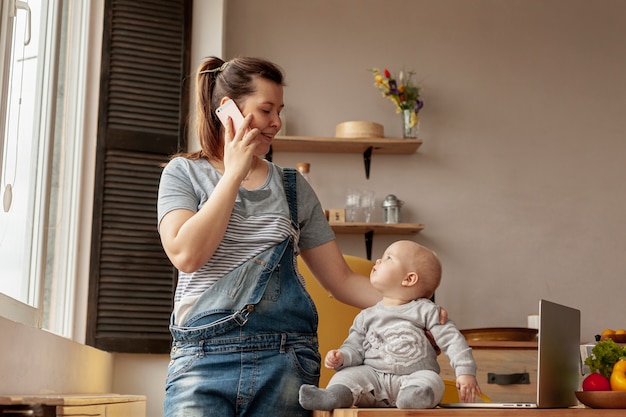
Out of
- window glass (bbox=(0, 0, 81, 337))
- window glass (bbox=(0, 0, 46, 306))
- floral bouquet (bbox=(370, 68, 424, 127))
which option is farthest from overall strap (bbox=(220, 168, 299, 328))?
floral bouquet (bbox=(370, 68, 424, 127))

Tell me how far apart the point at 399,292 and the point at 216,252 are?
368 millimetres

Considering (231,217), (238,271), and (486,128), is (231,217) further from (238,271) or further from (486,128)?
(486,128)

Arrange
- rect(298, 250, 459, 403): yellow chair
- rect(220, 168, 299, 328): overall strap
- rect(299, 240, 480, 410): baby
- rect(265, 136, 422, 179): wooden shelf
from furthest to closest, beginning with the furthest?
rect(265, 136, 422, 179): wooden shelf
rect(298, 250, 459, 403): yellow chair
rect(220, 168, 299, 328): overall strap
rect(299, 240, 480, 410): baby

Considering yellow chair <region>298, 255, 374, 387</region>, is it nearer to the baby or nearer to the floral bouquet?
the baby

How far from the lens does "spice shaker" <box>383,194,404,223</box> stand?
4324mm

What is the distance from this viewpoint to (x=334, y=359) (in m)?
1.43

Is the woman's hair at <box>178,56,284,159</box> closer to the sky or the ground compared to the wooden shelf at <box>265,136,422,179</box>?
closer to the ground

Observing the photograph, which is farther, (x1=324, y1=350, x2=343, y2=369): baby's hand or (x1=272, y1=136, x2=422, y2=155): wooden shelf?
(x1=272, y1=136, x2=422, y2=155): wooden shelf

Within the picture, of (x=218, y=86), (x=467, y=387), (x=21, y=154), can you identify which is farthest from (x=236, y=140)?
(x=21, y=154)

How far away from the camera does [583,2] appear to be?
484cm

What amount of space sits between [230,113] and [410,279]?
1.56ft

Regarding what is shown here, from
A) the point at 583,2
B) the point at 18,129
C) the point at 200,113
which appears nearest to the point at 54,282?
the point at 18,129

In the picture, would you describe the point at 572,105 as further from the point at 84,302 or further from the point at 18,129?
the point at 18,129

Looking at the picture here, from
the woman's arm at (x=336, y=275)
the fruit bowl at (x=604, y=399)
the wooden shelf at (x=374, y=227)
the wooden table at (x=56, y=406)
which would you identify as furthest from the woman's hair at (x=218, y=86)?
the wooden shelf at (x=374, y=227)
